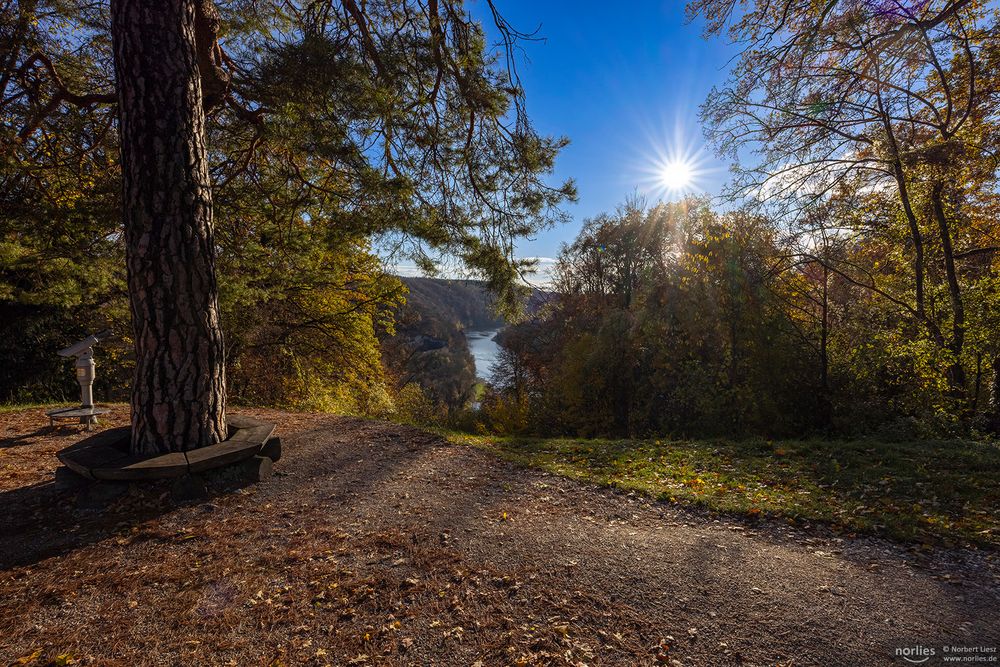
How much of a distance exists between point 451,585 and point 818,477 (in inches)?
194

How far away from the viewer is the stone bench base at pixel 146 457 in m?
3.84

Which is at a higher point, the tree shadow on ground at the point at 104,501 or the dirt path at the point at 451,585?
the tree shadow on ground at the point at 104,501

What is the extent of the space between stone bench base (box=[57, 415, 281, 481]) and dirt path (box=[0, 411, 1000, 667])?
25 centimetres

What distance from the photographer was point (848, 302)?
32.7 ft

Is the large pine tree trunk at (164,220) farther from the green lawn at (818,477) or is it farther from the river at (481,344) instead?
the river at (481,344)

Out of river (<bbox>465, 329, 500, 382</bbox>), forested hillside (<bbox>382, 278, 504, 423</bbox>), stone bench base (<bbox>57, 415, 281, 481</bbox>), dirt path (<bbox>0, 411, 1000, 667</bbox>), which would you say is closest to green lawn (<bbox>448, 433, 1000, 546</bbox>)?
dirt path (<bbox>0, 411, 1000, 667</bbox>)

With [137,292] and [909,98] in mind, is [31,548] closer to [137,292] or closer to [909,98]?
[137,292]

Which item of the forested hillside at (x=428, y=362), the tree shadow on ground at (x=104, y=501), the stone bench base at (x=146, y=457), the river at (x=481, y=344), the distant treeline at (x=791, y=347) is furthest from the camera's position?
the river at (x=481, y=344)

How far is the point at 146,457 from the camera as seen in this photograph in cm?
401

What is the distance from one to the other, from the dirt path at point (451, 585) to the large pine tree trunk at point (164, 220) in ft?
2.87

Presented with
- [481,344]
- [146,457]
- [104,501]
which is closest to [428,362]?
[146,457]

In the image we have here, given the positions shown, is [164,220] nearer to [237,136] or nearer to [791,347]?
[237,136]

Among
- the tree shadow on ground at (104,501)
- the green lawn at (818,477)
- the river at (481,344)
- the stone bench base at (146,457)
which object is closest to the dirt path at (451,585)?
the tree shadow on ground at (104,501)

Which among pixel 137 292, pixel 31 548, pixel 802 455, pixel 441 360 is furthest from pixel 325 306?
pixel 441 360
